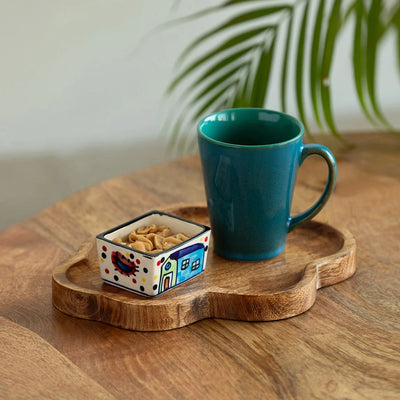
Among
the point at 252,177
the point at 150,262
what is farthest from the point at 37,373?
the point at 252,177

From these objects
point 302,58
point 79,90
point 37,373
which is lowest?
point 37,373

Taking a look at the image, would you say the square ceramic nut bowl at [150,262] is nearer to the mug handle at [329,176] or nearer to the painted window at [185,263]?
the painted window at [185,263]

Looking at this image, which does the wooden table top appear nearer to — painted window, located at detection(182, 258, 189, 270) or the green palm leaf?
painted window, located at detection(182, 258, 189, 270)

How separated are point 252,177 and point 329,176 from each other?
113 mm

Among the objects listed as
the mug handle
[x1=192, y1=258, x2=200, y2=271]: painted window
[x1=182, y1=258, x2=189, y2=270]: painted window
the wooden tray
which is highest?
the mug handle

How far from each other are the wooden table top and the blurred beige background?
1.80 ft

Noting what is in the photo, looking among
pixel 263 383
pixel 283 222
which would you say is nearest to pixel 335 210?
pixel 283 222

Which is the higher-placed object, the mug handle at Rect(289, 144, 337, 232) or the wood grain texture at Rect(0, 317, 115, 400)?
the mug handle at Rect(289, 144, 337, 232)

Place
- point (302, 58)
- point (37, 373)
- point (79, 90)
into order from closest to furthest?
1. point (37, 373)
2. point (302, 58)
3. point (79, 90)

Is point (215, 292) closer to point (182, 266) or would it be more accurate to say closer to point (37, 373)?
point (182, 266)

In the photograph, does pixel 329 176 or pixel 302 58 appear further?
pixel 302 58

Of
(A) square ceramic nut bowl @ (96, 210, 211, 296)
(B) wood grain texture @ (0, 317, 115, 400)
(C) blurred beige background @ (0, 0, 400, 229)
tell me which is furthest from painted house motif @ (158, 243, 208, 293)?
(C) blurred beige background @ (0, 0, 400, 229)

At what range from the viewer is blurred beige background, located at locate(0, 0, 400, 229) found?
1324 millimetres

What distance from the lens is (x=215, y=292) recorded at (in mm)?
692
